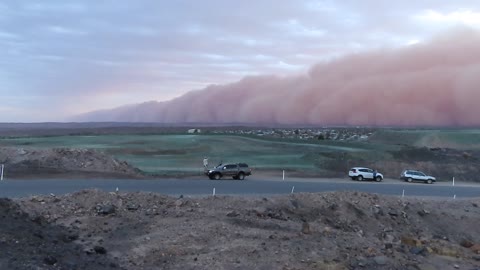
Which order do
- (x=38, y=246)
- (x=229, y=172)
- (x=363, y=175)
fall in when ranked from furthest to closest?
(x=363, y=175) < (x=229, y=172) < (x=38, y=246)

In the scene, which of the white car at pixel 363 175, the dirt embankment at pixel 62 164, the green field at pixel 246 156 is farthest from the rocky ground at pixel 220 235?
the white car at pixel 363 175

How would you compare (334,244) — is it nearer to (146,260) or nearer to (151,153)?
(146,260)

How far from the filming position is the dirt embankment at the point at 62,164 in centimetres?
4656

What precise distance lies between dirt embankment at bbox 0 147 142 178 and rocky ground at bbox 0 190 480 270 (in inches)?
972

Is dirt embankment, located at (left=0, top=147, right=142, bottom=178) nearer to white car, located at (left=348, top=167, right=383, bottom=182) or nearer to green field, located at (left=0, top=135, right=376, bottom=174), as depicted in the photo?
green field, located at (left=0, top=135, right=376, bottom=174)

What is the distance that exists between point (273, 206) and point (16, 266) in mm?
11319

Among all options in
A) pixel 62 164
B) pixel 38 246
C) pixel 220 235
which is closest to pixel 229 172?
pixel 62 164

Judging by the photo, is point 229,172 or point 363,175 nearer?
point 229,172

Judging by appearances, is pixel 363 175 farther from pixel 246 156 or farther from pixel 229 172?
pixel 246 156

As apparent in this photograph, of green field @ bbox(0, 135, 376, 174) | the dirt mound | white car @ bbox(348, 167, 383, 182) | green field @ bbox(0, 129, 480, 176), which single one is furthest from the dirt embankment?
the dirt mound

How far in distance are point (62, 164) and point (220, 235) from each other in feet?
109

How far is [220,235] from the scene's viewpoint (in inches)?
746

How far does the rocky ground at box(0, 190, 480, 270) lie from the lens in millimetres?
16766

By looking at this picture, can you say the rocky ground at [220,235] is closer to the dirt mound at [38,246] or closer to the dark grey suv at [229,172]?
the dirt mound at [38,246]
